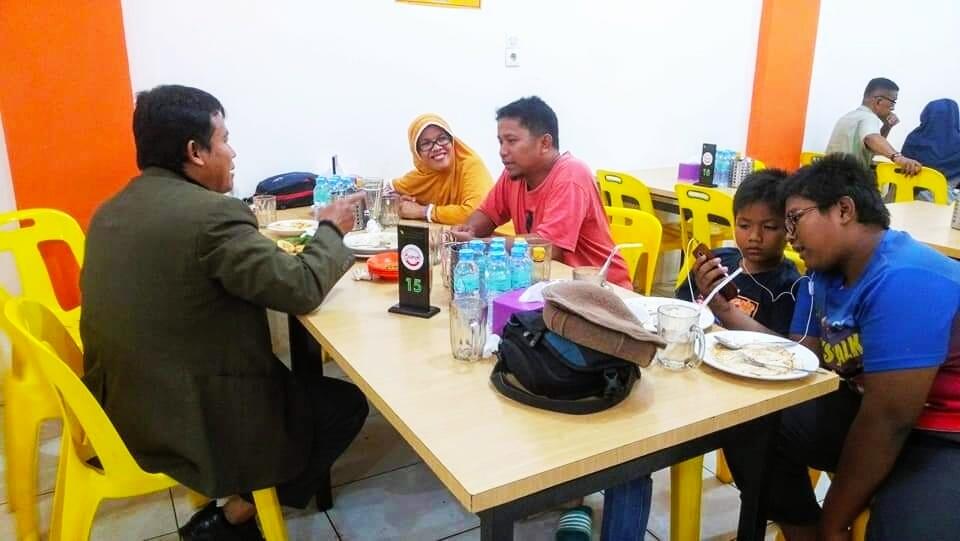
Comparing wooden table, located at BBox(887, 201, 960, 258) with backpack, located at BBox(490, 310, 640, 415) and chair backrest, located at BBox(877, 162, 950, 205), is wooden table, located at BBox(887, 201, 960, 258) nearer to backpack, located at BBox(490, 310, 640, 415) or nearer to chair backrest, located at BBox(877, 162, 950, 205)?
chair backrest, located at BBox(877, 162, 950, 205)

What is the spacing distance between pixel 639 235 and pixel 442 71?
1706mm

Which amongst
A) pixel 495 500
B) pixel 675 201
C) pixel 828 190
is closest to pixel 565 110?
pixel 675 201

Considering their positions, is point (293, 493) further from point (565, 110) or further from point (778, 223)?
point (565, 110)

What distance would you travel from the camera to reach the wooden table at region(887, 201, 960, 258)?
7.96ft

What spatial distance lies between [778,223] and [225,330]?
4.50 ft

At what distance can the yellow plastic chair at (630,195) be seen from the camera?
3539 mm

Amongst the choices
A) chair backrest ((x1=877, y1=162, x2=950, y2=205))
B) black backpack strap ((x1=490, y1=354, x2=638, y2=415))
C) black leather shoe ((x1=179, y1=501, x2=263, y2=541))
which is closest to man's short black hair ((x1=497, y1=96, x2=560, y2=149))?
black backpack strap ((x1=490, y1=354, x2=638, y2=415))

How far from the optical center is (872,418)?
134cm

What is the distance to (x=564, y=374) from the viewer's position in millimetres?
1093

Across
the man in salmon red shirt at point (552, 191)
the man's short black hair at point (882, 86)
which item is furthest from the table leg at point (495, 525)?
the man's short black hair at point (882, 86)

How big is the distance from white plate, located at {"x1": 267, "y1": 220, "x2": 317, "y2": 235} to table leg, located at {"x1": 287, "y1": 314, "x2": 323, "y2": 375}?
1.72ft

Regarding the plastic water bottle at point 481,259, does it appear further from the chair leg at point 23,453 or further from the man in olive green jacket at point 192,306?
the chair leg at point 23,453

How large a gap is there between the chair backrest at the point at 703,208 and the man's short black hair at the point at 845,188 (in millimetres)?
1519

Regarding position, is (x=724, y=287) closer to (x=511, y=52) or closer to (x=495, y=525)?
(x=495, y=525)
